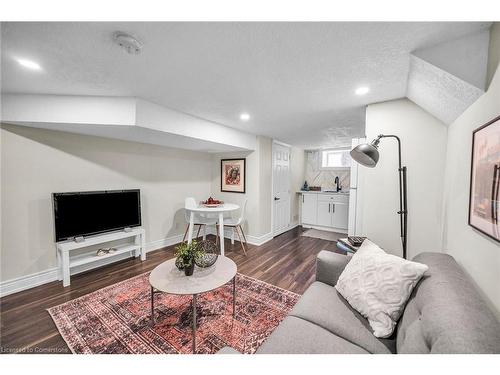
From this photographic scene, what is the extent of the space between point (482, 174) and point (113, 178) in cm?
388

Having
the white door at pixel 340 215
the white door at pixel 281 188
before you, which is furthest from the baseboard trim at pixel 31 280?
the white door at pixel 340 215

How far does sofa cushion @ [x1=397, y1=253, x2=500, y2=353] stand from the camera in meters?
0.66

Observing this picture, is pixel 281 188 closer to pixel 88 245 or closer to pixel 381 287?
pixel 381 287

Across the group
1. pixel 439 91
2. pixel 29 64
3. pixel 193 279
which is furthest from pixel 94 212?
pixel 439 91

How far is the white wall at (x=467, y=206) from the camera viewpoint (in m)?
0.98

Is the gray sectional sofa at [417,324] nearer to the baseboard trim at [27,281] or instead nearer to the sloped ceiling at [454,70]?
the sloped ceiling at [454,70]

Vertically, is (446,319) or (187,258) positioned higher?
(446,319)

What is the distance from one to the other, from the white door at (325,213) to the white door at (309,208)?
0.44ft

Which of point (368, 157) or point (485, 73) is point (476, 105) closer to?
point (485, 73)

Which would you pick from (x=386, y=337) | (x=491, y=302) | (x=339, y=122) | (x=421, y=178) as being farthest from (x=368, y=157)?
(x=339, y=122)

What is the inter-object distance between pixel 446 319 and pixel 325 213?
171 inches

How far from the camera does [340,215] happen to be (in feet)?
15.5

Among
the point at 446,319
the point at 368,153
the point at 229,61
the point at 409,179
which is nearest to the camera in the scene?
the point at 446,319

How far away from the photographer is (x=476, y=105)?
1.22m
